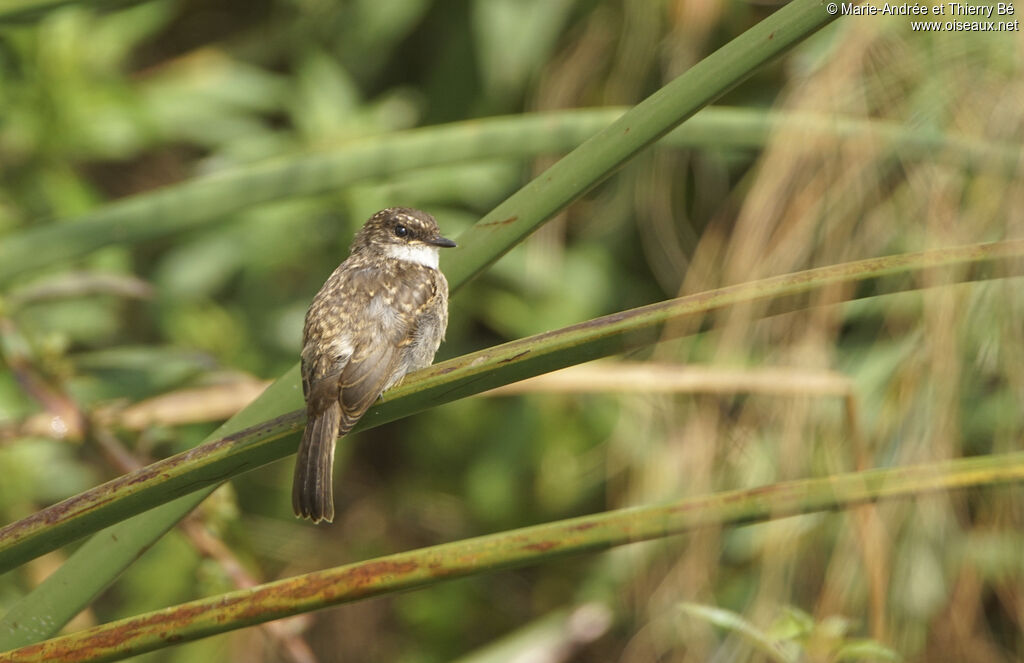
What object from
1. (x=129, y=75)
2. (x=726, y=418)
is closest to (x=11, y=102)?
(x=129, y=75)

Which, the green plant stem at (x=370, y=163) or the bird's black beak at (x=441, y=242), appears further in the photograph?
the bird's black beak at (x=441, y=242)

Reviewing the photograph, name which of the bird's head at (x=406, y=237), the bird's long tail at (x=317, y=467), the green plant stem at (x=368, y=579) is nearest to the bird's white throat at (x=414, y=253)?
the bird's head at (x=406, y=237)

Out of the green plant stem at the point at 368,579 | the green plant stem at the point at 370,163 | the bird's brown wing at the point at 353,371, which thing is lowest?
the green plant stem at the point at 368,579

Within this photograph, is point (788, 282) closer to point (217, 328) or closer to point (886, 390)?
point (886, 390)

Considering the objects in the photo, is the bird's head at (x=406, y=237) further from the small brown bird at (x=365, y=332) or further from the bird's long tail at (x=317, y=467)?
the bird's long tail at (x=317, y=467)

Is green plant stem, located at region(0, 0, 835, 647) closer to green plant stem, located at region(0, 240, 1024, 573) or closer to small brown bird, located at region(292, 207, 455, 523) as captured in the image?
green plant stem, located at region(0, 240, 1024, 573)

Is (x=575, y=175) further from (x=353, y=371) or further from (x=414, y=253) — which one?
(x=414, y=253)
